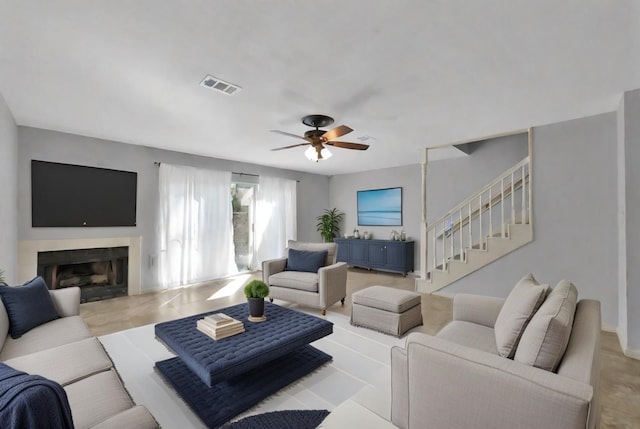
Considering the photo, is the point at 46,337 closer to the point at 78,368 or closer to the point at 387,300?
the point at 78,368

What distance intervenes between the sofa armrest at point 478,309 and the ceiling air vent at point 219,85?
2.77m

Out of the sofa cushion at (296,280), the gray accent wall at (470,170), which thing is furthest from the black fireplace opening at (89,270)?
the gray accent wall at (470,170)

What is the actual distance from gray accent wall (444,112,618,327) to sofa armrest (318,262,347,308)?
241 cm

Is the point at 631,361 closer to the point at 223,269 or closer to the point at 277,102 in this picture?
→ the point at 277,102

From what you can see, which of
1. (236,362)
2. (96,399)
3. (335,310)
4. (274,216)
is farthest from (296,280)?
(274,216)

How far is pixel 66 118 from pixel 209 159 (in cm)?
237

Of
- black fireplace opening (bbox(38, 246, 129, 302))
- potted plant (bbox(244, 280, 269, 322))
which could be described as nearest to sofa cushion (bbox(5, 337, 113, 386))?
potted plant (bbox(244, 280, 269, 322))

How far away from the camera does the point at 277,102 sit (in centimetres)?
308

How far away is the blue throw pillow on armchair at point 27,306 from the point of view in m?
2.15

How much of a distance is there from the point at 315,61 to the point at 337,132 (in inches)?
38.2

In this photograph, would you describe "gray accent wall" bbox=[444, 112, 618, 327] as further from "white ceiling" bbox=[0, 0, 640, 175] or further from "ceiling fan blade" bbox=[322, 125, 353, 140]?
"ceiling fan blade" bbox=[322, 125, 353, 140]

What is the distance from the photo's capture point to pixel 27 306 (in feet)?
7.35

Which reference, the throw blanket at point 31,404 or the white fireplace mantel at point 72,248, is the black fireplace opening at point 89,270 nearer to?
the white fireplace mantel at point 72,248

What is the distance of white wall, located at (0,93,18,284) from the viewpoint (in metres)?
2.94
